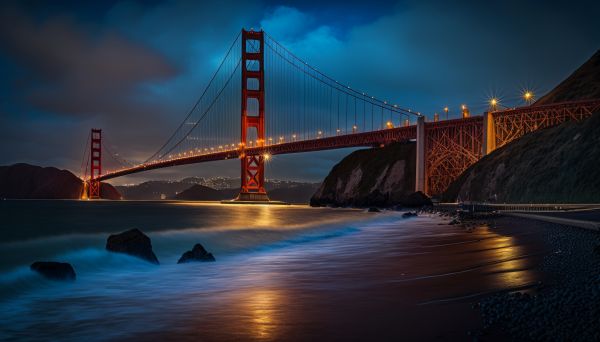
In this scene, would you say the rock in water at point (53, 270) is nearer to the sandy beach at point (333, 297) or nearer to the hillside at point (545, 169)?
the sandy beach at point (333, 297)

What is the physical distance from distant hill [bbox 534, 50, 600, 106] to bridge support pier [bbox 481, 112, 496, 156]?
16.8m

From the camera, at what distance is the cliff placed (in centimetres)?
6688

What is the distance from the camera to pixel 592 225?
11.6 meters

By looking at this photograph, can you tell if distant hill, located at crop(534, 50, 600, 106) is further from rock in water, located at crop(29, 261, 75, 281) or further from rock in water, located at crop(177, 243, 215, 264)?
rock in water, located at crop(29, 261, 75, 281)

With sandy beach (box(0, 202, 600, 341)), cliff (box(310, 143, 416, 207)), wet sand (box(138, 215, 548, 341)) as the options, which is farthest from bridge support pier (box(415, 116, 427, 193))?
wet sand (box(138, 215, 548, 341))

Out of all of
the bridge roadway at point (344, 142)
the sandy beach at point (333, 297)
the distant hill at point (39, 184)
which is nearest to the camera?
the sandy beach at point (333, 297)

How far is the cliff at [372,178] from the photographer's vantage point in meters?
66.9

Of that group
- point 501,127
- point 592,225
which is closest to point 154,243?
point 592,225

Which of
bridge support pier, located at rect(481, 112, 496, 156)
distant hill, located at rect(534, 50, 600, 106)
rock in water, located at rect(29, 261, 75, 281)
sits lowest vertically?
rock in water, located at rect(29, 261, 75, 281)

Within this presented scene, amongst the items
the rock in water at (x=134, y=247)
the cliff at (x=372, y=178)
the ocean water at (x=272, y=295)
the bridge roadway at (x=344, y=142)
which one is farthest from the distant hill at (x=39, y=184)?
the ocean water at (x=272, y=295)

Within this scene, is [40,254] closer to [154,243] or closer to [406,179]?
[154,243]

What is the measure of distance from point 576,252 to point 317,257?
18.9 ft

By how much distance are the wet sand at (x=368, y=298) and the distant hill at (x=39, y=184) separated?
476ft

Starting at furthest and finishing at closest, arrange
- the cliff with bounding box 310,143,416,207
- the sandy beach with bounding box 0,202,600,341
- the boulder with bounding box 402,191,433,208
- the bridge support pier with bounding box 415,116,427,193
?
the cliff with bounding box 310,143,416,207, the bridge support pier with bounding box 415,116,427,193, the boulder with bounding box 402,191,433,208, the sandy beach with bounding box 0,202,600,341
